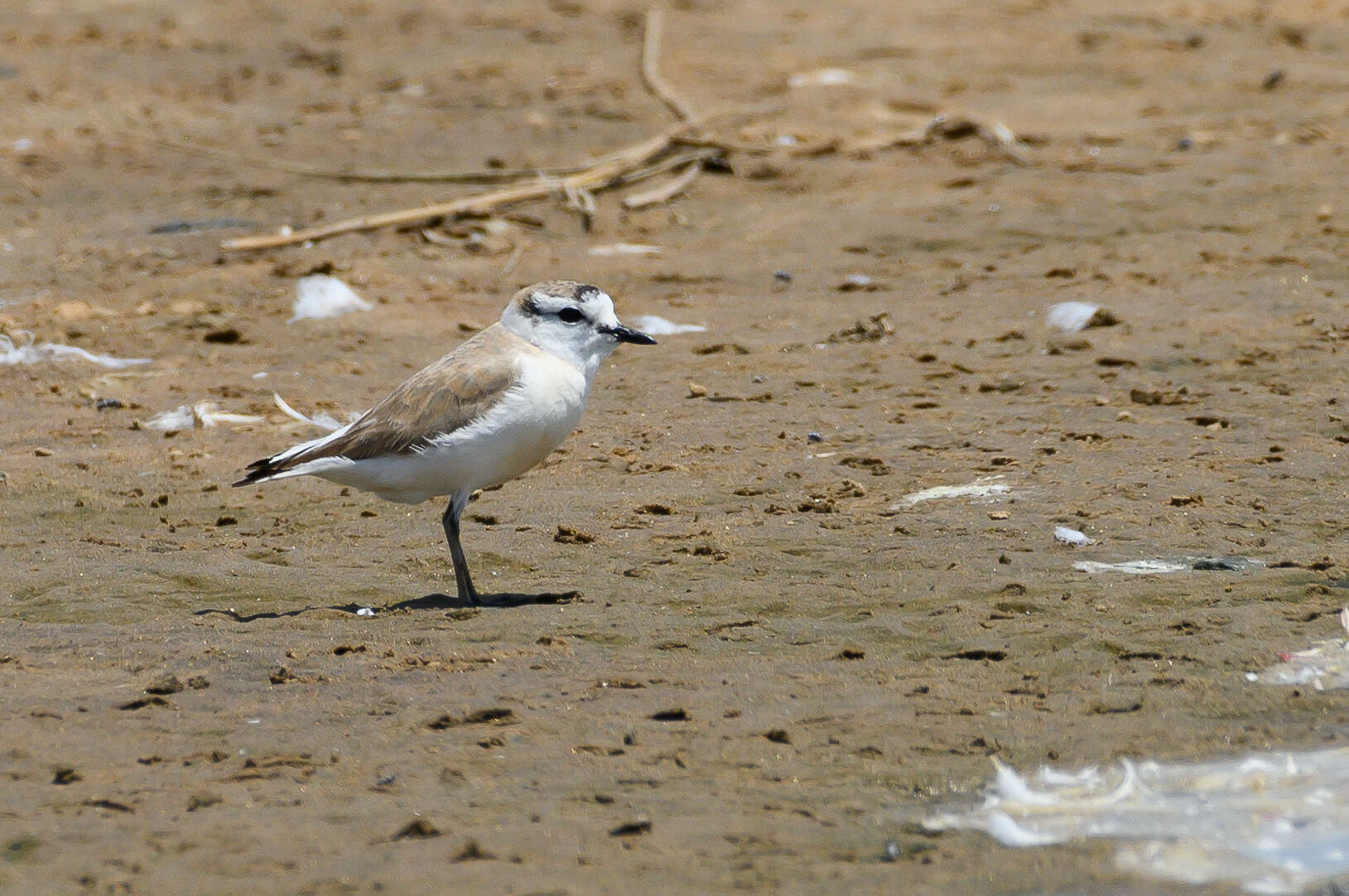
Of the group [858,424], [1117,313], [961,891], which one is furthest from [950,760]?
[1117,313]

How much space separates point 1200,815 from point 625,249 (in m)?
7.64

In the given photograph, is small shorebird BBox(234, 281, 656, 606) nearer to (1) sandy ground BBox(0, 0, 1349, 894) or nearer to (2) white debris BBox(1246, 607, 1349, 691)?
(1) sandy ground BBox(0, 0, 1349, 894)

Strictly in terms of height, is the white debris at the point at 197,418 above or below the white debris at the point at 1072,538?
below

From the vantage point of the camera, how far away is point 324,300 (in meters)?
10.1

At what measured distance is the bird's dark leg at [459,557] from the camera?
5938mm

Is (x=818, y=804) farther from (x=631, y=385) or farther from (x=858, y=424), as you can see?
(x=631, y=385)

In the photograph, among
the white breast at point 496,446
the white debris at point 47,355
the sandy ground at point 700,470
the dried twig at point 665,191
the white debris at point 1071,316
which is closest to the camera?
the sandy ground at point 700,470

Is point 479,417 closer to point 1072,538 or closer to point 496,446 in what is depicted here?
point 496,446

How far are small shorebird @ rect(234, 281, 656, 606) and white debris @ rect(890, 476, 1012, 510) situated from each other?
130 centimetres

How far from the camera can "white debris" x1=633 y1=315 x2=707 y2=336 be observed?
9625 mm

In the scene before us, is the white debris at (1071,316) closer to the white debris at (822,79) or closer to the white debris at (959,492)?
A: the white debris at (959,492)

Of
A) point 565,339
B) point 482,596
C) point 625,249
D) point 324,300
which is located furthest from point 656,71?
point 482,596

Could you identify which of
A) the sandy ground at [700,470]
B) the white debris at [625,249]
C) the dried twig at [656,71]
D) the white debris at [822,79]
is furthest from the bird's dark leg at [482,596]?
the white debris at [822,79]

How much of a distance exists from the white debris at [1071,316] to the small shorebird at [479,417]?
141 inches
